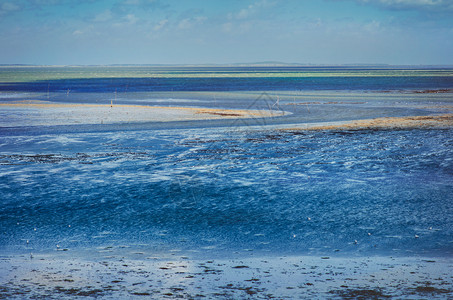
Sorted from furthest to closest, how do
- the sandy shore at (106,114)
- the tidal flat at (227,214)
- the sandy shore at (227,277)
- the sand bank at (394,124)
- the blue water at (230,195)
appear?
the sandy shore at (106,114)
the sand bank at (394,124)
the blue water at (230,195)
the tidal flat at (227,214)
the sandy shore at (227,277)

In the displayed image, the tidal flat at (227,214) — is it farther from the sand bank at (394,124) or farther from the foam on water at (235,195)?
the sand bank at (394,124)

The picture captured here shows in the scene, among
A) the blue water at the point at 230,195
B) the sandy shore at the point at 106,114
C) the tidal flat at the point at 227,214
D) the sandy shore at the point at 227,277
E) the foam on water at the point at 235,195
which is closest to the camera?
the sandy shore at the point at 227,277

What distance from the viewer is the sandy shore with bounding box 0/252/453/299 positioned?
23.8 ft

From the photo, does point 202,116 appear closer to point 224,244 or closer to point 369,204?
point 369,204

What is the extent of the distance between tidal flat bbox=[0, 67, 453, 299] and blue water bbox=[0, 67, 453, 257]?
5 cm

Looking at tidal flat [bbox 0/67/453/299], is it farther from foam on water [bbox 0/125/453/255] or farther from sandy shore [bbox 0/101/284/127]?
sandy shore [bbox 0/101/284/127]

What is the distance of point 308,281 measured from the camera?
7.79 metres

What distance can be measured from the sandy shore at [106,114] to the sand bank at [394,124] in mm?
6450

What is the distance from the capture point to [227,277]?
315 inches

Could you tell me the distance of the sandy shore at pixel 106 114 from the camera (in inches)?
1191

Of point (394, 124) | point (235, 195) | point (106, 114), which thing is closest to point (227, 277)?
point (235, 195)

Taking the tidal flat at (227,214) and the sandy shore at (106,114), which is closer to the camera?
the tidal flat at (227,214)

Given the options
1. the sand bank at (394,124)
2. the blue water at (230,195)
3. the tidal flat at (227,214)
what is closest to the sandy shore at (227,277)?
the tidal flat at (227,214)

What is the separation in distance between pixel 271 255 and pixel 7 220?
6.34 m
